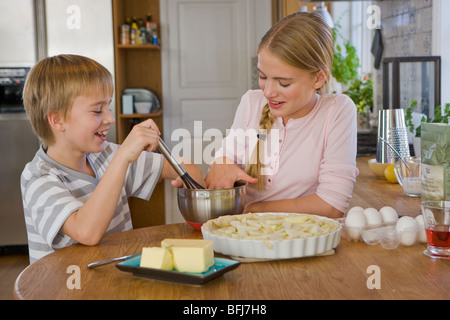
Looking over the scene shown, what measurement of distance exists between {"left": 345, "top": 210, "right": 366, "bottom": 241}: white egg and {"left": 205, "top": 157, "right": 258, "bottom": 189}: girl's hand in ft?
1.06

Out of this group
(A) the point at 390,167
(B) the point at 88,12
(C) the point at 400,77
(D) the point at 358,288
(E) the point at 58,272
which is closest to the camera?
(D) the point at 358,288

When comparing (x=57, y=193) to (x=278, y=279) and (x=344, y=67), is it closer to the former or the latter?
(x=278, y=279)

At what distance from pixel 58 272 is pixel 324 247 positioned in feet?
Answer: 1.79

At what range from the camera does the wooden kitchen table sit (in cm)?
97

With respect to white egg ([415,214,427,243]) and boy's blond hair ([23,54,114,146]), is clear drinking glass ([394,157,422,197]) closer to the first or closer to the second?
white egg ([415,214,427,243])

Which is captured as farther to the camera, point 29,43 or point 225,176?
point 29,43

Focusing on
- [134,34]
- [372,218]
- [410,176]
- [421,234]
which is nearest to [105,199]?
[372,218]

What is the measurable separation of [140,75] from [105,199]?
10.9 feet

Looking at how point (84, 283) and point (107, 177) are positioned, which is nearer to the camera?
point (84, 283)

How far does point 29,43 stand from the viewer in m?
3.85

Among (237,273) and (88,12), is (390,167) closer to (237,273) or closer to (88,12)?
(237,273)

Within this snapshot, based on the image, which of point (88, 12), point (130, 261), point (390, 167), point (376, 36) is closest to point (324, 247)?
point (130, 261)

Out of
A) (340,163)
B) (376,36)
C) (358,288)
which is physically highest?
(376,36)

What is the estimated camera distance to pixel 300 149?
1.77 m
